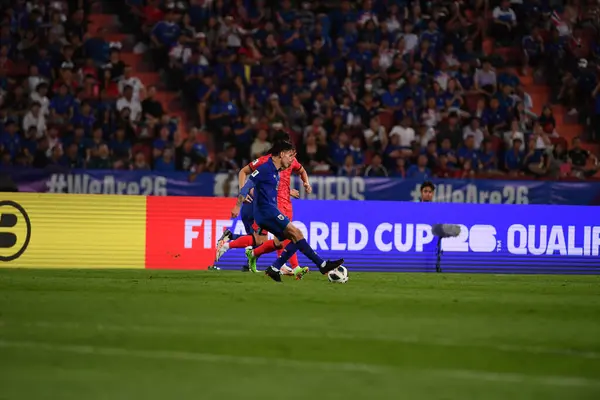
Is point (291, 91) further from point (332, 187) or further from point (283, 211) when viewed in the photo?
point (283, 211)

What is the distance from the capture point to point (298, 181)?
67.1 feet

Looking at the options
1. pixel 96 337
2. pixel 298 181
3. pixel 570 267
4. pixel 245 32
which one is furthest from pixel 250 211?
pixel 96 337

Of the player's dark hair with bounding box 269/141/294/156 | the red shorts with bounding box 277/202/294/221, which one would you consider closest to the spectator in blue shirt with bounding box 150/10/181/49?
the red shorts with bounding box 277/202/294/221

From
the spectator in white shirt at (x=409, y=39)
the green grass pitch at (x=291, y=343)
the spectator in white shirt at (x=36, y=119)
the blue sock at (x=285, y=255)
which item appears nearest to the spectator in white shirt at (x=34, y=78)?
the spectator in white shirt at (x=36, y=119)

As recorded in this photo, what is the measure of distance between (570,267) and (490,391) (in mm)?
15194

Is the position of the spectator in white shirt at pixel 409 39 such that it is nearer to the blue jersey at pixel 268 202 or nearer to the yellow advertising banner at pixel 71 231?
the yellow advertising banner at pixel 71 231

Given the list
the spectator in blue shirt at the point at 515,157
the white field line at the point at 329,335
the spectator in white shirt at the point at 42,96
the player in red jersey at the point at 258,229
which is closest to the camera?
the white field line at the point at 329,335

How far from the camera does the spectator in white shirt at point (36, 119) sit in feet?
72.0

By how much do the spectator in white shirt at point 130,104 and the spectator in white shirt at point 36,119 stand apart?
5.14ft

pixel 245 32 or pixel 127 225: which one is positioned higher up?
pixel 245 32

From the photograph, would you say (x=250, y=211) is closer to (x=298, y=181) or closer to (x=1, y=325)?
(x=298, y=181)

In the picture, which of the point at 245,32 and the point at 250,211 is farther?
the point at 245,32

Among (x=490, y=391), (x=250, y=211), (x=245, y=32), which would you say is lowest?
(x=490, y=391)

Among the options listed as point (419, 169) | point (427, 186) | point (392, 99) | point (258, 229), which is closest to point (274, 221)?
point (258, 229)
